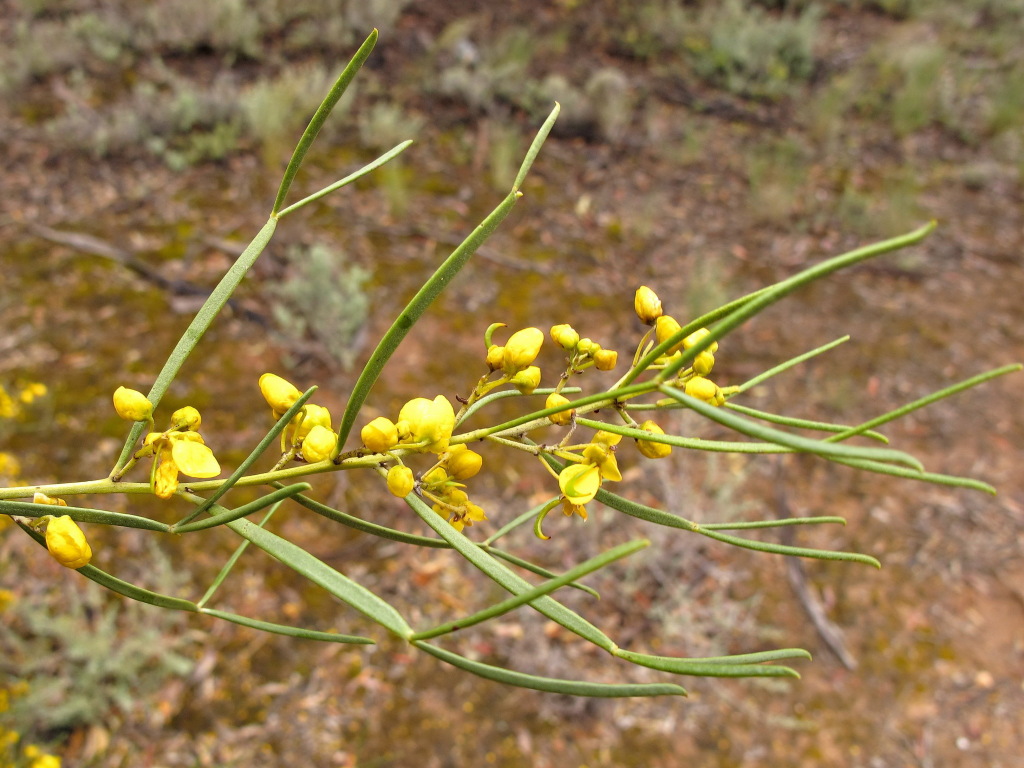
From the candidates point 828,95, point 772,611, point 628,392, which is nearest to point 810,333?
point 772,611

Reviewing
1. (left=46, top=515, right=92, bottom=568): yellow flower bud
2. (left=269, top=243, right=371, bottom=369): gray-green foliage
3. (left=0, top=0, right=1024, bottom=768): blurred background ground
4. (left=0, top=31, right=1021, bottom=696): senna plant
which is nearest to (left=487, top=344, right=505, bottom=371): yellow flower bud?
(left=0, top=31, right=1021, bottom=696): senna plant

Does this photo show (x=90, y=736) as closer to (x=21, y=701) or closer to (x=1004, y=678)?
(x=21, y=701)

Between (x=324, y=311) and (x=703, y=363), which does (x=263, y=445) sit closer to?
(x=703, y=363)

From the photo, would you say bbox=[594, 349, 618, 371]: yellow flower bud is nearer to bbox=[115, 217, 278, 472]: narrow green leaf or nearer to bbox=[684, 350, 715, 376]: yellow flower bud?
bbox=[684, 350, 715, 376]: yellow flower bud

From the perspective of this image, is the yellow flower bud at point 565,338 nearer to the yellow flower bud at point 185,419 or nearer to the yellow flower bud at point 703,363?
the yellow flower bud at point 703,363

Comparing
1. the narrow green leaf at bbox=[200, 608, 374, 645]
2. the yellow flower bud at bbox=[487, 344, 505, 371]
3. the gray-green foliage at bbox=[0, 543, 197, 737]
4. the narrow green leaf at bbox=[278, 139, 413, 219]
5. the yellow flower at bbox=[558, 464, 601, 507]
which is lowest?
the gray-green foliage at bbox=[0, 543, 197, 737]

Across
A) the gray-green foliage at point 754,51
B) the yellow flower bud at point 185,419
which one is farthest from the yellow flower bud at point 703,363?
the gray-green foliage at point 754,51

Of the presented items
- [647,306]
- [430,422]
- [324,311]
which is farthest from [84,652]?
[647,306]
